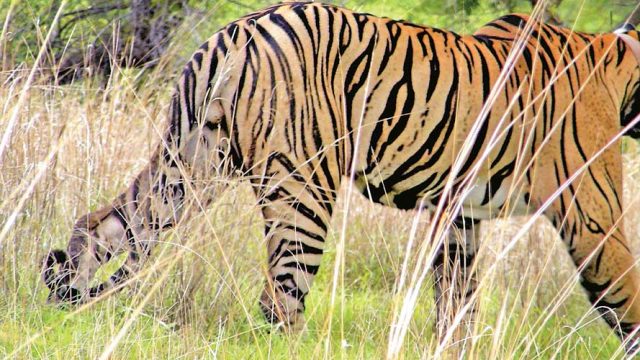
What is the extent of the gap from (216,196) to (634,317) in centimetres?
210

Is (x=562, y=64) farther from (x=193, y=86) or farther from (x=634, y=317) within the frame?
(x=193, y=86)

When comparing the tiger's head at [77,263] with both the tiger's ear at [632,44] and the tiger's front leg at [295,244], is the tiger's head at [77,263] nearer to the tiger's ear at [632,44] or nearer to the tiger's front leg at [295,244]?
the tiger's front leg at [295,244]

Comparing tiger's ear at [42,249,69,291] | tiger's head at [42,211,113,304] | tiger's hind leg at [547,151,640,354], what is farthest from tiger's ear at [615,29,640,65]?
tiger's ear at [42,249,69,291]

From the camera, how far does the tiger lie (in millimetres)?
4398

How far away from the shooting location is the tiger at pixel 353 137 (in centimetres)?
440

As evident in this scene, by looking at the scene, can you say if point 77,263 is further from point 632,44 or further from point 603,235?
point 632,44

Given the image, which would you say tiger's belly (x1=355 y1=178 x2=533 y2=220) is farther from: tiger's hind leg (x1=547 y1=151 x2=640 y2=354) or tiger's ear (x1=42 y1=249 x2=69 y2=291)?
tiger's ear (x1=42 y1=249 x2=69 y2=291)

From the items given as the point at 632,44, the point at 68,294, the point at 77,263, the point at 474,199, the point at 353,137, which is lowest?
the point at 68,294

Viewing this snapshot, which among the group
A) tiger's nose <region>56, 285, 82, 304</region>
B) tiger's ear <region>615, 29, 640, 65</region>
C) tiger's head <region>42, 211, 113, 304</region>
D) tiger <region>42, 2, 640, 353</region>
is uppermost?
tiger's ear <region>615, 29, 640, 65</region>

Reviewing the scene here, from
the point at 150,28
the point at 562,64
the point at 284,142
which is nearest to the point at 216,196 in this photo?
the point at 284,142

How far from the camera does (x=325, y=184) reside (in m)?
4.57

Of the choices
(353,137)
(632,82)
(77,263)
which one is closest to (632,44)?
(632,82)

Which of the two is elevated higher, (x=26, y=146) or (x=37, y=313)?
(x=26, y=146)

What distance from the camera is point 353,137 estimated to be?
453 cm
